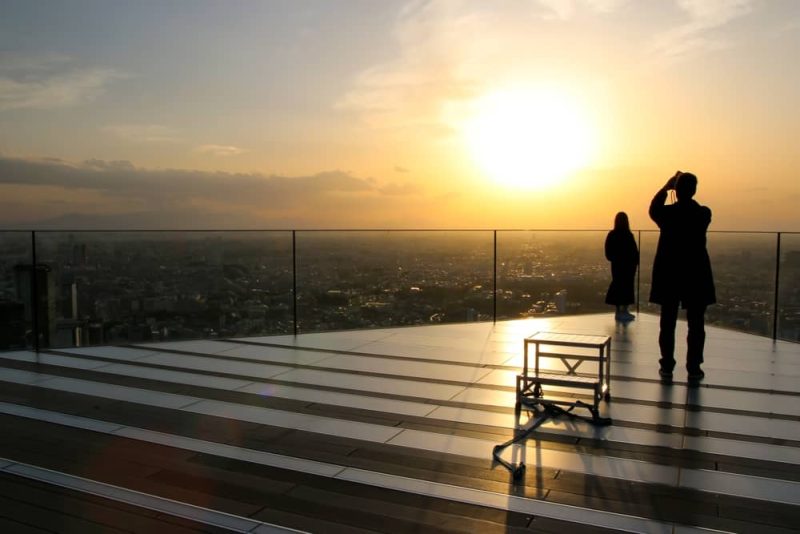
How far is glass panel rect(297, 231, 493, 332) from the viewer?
288 inches

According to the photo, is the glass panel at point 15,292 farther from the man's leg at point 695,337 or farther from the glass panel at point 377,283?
the man's leg at point 695,337

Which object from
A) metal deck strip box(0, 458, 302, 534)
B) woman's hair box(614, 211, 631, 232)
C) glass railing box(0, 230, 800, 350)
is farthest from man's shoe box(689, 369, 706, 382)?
metal deck strip box(0, 458, 302, 534)

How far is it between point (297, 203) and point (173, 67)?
3.90 m

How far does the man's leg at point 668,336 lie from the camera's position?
15.9 feet

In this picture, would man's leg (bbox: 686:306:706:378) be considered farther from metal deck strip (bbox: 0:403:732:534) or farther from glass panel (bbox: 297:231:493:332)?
glass panel (bbox: 297:231:493:332)

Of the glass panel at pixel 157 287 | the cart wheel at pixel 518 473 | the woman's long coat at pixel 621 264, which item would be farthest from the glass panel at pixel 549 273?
the cart wheel at pixel 518 473

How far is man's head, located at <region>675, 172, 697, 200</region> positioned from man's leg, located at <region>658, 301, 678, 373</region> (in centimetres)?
93

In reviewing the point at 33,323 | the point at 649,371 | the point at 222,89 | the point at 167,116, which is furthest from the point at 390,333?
the point at 167,116

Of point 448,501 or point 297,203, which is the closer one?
point 448,501

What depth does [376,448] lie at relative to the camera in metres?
3.23

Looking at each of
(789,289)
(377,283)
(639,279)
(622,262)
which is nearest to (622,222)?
(622,262)

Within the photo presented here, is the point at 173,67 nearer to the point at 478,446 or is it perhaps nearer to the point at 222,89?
the point at 222,89

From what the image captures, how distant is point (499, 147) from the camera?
10.9 metres

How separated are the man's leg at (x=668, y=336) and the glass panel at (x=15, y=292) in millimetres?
6347
